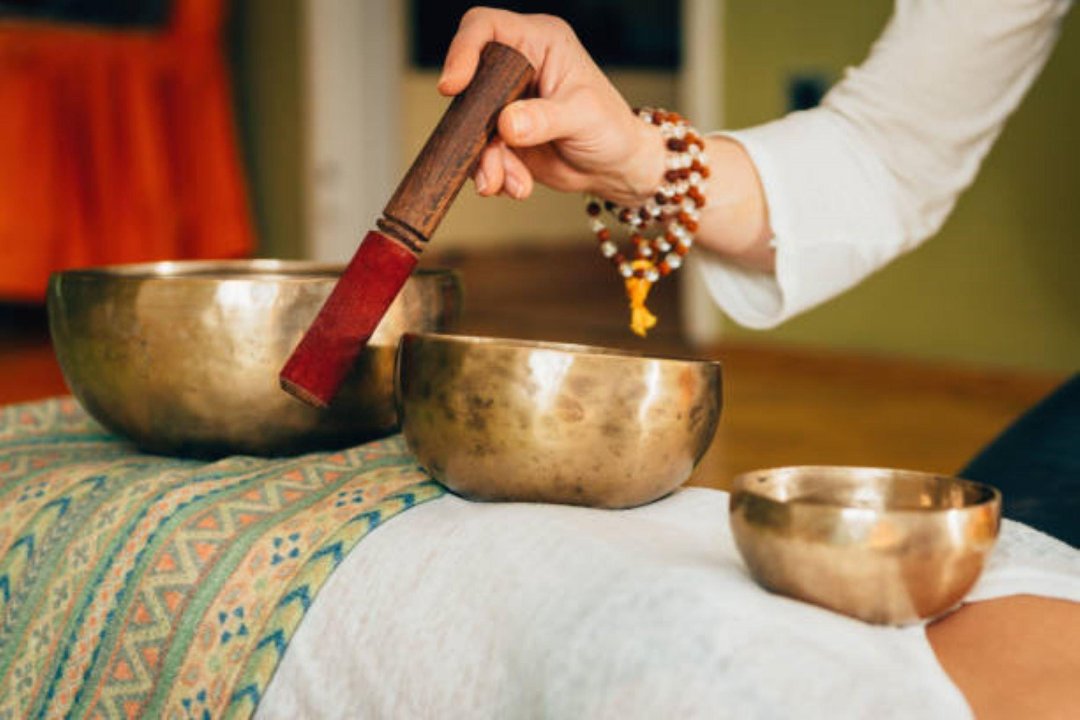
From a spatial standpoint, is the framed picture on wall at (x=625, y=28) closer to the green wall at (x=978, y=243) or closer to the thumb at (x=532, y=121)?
the green wall at (x=978, y=243)

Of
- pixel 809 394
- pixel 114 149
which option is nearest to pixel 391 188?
pixel 114 149

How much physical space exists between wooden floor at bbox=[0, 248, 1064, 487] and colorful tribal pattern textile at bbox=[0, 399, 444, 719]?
111cm

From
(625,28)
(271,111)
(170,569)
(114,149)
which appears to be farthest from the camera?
(625,28)

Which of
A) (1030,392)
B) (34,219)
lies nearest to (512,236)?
(34,219)

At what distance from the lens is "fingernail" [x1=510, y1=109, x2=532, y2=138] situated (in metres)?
0.56

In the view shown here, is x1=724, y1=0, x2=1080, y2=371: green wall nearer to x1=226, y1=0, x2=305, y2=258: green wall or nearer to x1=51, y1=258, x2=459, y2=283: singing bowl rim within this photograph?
x1=226, y1=0, x2=305, y2=258: green wall

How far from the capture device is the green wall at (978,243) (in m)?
2.36

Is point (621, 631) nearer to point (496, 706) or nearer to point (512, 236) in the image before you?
point (496, 706)

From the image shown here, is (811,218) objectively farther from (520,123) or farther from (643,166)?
(520,123)

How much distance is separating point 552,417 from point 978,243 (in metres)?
2.18

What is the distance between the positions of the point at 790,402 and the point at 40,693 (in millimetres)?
1979


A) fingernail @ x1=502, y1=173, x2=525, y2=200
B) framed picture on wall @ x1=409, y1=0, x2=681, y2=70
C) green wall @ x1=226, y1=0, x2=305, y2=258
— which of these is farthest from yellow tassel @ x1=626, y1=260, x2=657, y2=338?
framed picture on wall @ x1=409, y1=0, x2=681, y2=70

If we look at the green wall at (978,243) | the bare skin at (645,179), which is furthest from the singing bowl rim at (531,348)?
the green wall at (978,243)

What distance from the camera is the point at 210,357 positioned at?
587 millimetres
